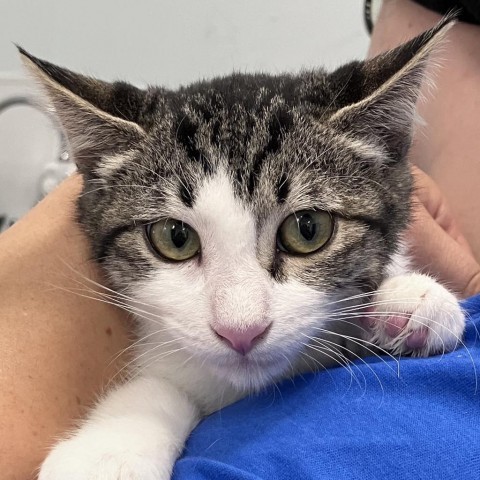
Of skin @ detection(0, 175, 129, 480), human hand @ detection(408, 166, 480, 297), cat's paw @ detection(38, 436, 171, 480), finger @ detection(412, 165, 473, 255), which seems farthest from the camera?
finger @ detection(412, 165, 473, 255)

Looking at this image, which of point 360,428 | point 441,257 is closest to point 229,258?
point 360,428

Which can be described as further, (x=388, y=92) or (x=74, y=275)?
(x=74, y=275)

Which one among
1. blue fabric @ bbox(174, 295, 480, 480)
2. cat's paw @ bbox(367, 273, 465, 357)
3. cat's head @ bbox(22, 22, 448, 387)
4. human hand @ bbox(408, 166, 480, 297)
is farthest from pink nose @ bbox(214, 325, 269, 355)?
human hand @ bbox(408, 166, 480, 297)

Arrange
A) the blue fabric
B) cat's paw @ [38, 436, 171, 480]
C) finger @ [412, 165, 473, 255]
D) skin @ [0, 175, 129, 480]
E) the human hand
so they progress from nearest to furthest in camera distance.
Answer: the blue fabric
cat's paw @ [38, 436, 171, 480]
skin @ [0, 175, 129, 480]
the human hand
finger @ [412, 165, 473, 255]

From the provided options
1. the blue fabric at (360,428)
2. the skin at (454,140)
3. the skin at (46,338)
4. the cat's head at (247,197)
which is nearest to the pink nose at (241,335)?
the cat's head at (247,197)

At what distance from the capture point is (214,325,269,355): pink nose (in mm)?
780

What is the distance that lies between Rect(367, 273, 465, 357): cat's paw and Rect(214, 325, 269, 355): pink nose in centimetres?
24

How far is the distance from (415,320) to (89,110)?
2.09 feet

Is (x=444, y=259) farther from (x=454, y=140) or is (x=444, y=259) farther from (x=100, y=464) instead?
(x=100, y=464)

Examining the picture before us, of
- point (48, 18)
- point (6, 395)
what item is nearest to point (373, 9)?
point (48, 18)

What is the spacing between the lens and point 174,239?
2.95ft

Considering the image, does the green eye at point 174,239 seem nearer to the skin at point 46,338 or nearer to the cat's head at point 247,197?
the cat's head at point 247,197

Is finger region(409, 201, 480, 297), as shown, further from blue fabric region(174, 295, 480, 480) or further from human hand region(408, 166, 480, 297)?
blue fabric region(174, 295, 480, 480)

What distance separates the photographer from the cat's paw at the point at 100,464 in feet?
2.66
